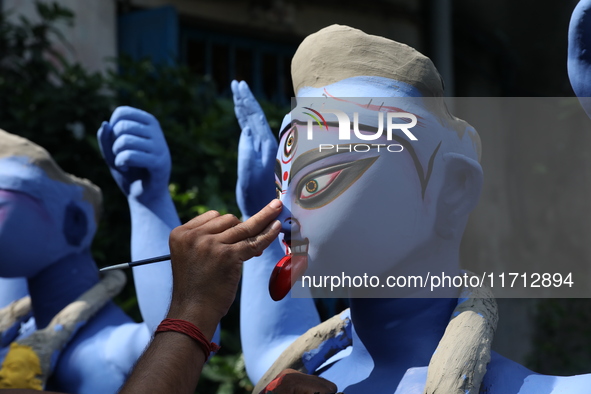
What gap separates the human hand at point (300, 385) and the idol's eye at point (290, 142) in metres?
0.49

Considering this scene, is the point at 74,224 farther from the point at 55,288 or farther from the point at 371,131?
the point at 371,131

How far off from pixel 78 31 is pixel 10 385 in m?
3.42

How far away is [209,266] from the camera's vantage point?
56.1 inches

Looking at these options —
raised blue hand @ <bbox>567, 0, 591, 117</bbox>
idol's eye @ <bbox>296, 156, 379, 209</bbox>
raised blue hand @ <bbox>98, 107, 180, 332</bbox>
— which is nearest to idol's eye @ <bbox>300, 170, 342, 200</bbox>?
idol's eye @ <bbox>296, 156, 379, 209</bbox>

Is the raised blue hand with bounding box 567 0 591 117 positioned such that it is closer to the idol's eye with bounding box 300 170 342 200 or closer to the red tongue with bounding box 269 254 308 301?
the idol's eye with bounding box 300 170 342 200

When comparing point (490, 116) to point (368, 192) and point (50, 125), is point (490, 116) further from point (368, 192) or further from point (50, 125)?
point (368, 192)

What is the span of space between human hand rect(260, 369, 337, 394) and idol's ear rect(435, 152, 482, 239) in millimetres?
415

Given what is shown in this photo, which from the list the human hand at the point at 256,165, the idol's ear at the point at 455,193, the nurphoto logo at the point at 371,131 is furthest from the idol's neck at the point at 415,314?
the human hand at the point at 256,165

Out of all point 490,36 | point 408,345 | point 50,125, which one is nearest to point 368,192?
point 408,345

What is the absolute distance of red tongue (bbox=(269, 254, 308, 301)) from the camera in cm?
160

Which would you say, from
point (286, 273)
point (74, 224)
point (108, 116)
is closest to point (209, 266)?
point (286, 273)

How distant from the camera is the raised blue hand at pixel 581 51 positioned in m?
1.37

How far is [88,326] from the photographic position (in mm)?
2566

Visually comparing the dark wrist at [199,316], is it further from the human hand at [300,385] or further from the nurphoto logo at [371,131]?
the nurphoto logo at [371,131]
